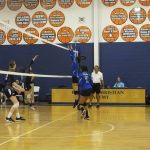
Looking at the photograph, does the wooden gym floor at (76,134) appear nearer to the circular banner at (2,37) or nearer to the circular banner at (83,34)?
the circular banner at (83,34)

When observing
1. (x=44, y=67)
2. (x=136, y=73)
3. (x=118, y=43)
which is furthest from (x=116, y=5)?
(x=44, y=67)

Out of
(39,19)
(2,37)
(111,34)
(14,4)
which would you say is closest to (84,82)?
(111,34)

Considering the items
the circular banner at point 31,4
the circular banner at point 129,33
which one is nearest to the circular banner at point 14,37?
the circular banner at point 31,4

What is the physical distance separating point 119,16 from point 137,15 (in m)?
1.01

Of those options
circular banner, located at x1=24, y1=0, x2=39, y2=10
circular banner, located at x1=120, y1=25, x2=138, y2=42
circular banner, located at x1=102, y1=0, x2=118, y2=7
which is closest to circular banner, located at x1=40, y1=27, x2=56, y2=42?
circular banner, located at x1=24, y1=0, x2=39, y2=10

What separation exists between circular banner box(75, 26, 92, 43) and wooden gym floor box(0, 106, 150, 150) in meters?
9.40

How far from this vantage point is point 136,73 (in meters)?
22.5

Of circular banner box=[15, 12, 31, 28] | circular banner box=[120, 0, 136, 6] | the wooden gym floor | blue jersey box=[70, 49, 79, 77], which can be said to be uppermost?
circular banner box=[120, 0, 136, 6]

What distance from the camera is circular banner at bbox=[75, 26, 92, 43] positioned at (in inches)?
910

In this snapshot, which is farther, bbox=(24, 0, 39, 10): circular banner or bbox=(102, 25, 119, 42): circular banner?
bbox=(24, 0, 39, 10): circular banner

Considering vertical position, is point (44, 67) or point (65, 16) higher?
point (65, 16)

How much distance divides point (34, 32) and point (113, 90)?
6.21m

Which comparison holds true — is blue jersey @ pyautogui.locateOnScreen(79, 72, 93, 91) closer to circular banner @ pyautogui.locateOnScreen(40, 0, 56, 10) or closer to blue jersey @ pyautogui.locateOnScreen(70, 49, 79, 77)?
blue jersey @ pyautogui.locateOnScreen(70, 49, 79, 77)

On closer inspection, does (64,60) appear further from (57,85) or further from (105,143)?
(105,143)
